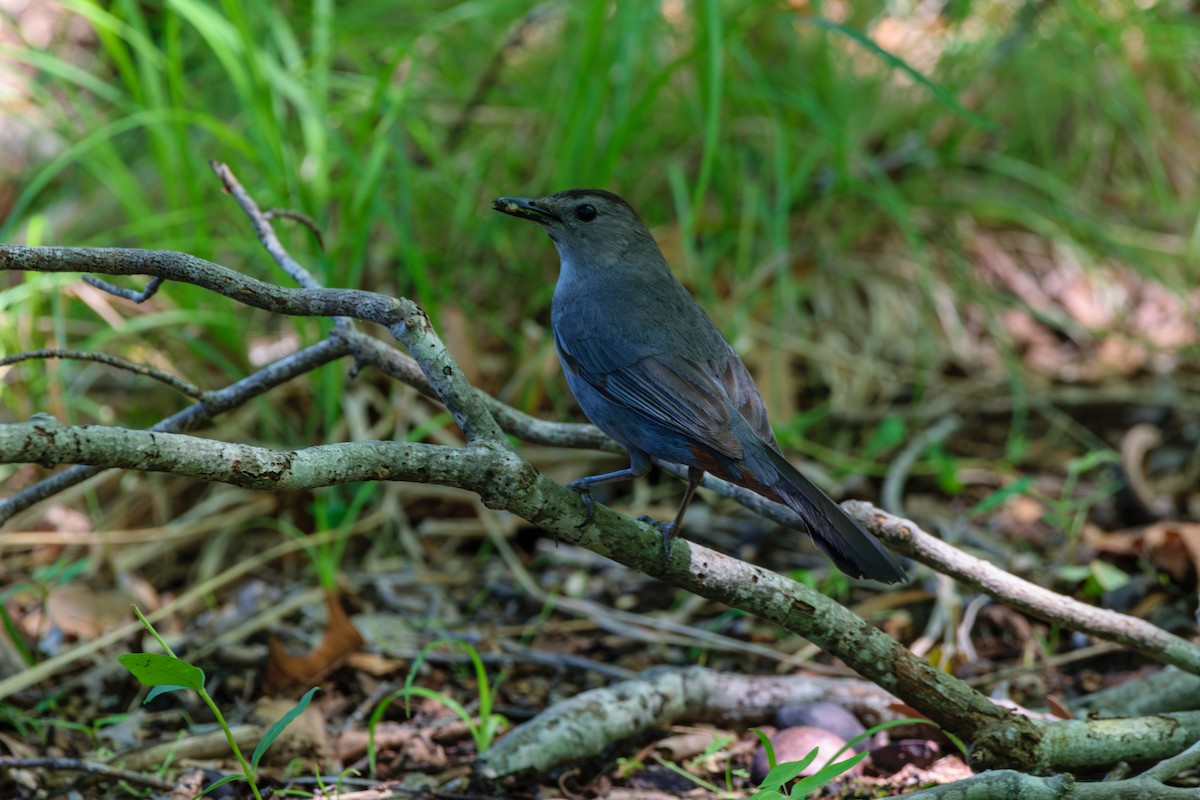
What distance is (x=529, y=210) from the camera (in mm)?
3104

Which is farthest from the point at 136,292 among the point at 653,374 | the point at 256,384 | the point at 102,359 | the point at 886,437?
the point at 886,437

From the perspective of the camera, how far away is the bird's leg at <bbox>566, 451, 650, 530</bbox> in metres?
2.02

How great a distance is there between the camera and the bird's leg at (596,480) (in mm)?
2018

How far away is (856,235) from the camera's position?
514cm

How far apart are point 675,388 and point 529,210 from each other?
2.80ft

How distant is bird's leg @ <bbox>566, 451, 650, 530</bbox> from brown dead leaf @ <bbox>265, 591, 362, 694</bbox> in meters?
0.94

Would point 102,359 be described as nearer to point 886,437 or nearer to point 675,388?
point 675,388

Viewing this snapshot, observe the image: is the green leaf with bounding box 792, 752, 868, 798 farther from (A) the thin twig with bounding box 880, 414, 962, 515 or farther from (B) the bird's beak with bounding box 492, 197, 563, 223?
(A) the thin twig with bounding box 880, 414, 962, 515

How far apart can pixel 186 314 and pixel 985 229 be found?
12.8 feet

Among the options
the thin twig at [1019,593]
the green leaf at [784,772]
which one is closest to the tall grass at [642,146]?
the thin twig at [1019,593]

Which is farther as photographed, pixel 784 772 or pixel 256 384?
pixel 256 384

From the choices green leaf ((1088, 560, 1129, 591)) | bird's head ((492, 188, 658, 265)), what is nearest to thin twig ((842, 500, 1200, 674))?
green leaf ((1088, 560, 1129, 591))

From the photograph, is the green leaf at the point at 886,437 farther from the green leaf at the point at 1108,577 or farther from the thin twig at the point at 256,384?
the thin twig at the point at 256,384

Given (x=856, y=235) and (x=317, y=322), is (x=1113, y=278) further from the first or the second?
(x=317, y=322)
